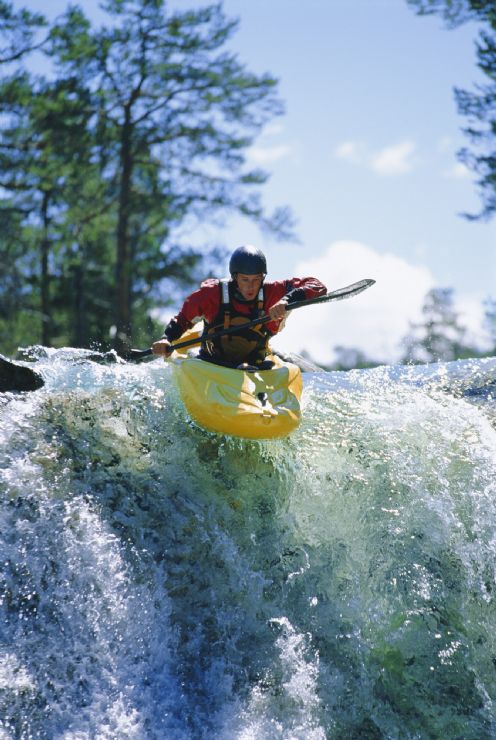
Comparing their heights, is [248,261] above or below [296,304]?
above

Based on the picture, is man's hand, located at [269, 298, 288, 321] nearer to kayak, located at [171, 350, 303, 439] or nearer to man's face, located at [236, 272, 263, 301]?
man's face, located at [236, 272, 263, 301]

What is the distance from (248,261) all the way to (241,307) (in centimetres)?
35

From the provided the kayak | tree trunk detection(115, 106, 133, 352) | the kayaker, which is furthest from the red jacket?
tree trunk detection(115, 106, 133, 352)

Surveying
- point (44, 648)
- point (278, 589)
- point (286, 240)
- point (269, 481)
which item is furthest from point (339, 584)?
point (286, 240)

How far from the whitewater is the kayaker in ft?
1.39

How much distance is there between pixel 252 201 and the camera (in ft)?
51.4

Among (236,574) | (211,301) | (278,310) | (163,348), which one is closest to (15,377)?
(163,348)

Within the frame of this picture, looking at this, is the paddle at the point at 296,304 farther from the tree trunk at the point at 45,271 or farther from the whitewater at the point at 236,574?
the tree trunk at the point at 45,271

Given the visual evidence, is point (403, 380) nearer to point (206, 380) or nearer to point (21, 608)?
point (206, 380)

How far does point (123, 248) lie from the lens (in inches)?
621

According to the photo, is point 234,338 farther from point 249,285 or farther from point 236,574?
point 236,574

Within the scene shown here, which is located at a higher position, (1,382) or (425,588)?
(1,382)

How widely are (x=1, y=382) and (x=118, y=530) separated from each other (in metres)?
1.41

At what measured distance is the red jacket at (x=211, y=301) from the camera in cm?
529
